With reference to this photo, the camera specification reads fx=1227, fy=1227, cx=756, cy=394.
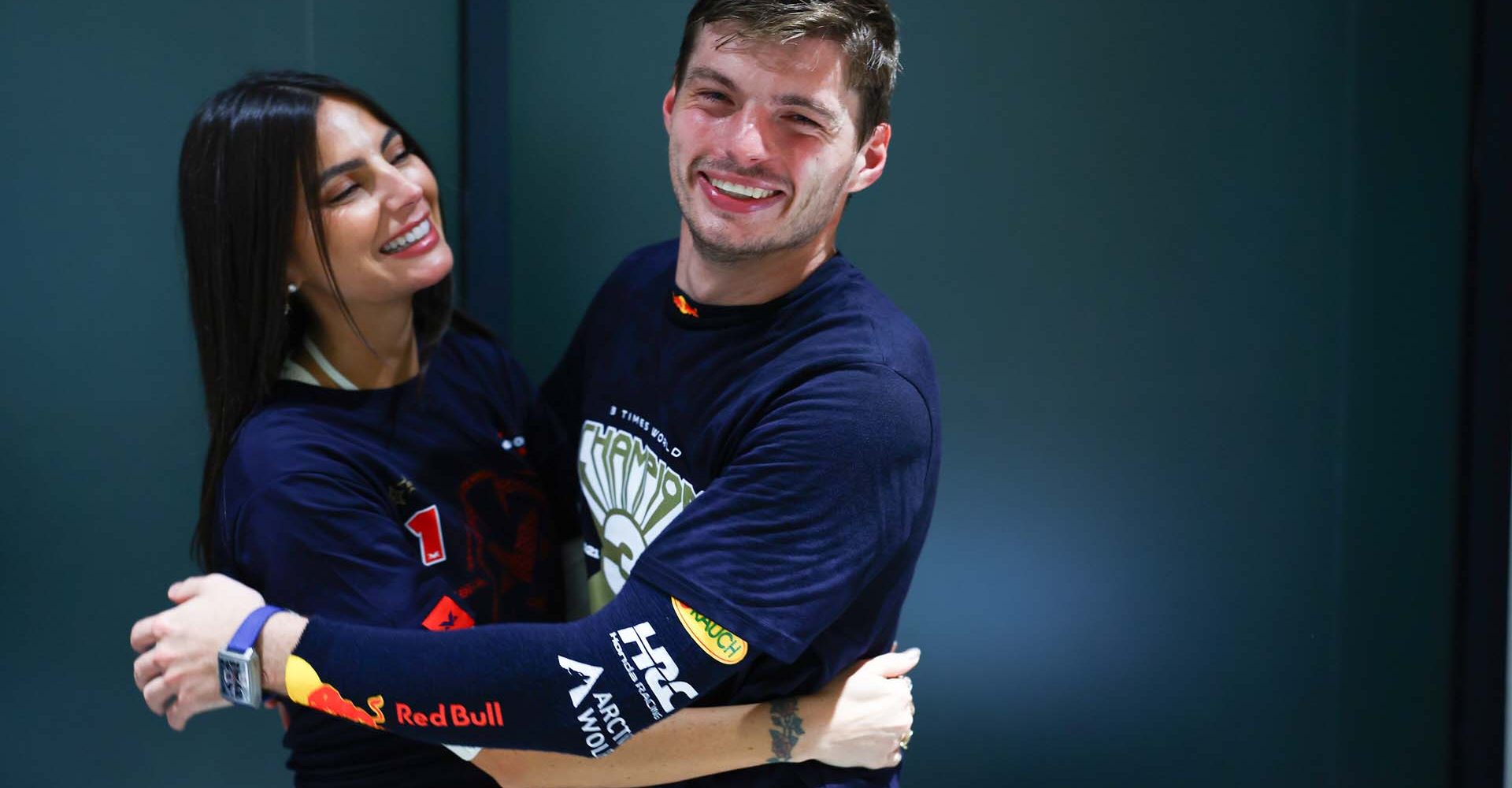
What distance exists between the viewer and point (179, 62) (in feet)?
6.16

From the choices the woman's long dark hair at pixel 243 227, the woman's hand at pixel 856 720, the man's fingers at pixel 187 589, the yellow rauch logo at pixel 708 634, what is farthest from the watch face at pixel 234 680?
the woman's hand at pixel 856 720

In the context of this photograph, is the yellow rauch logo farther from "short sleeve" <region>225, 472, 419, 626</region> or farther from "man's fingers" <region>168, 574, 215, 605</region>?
"man's fingers" <region>168, 574, 215, 605</region>

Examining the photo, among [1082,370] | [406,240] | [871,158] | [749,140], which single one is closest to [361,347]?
[406,240]

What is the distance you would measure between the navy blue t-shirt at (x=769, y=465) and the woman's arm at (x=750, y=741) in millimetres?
32

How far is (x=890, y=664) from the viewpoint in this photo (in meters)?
1.54

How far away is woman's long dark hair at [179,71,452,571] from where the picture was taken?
157 centimetres

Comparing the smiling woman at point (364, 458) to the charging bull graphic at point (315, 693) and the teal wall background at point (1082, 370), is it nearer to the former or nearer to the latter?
the charging bull graphic at point (315, 693)

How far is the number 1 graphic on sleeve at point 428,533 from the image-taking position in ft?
5.26

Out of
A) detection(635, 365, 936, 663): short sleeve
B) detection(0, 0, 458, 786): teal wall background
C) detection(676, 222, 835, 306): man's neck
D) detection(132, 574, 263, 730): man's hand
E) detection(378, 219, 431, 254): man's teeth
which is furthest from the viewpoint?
detection(0, 0, 458, 786): teal wall background

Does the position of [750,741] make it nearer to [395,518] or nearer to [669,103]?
[395,518]

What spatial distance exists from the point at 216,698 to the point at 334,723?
18cm

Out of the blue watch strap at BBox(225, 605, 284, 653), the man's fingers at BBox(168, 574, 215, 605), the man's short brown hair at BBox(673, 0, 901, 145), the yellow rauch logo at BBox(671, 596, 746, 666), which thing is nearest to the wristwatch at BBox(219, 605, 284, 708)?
the blue watch strap at BBox(225, 605, 284, 653)

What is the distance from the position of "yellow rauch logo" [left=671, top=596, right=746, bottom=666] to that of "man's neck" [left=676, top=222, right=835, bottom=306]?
418 mm

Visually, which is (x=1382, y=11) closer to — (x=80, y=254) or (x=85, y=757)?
(x=80, y=254)
